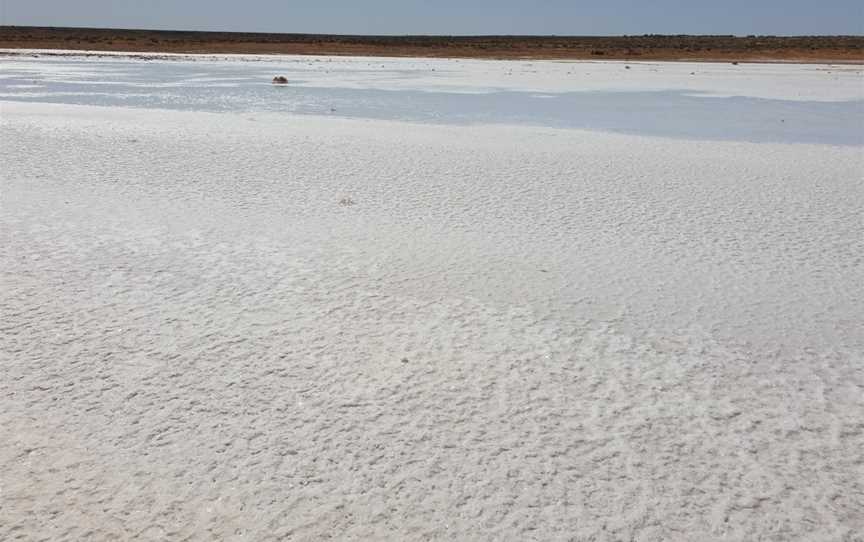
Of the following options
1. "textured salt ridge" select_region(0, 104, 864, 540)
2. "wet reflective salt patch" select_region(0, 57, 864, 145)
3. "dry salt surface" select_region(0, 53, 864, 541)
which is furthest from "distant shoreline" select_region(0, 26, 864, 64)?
"textured salt ridge" select_region(0, 104, 864, 540)

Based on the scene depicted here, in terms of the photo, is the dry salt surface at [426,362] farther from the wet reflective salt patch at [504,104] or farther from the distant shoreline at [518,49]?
the distant shoreline at [518,49]

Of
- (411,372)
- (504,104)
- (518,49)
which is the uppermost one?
(518,49)

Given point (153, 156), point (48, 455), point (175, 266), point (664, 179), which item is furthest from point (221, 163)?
point (48, 455)

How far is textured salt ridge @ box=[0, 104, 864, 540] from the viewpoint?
1.33 metres

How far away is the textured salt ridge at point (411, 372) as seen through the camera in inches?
52.4

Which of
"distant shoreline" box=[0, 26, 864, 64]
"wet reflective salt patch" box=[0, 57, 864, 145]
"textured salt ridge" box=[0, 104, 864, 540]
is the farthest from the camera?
"distant shoreline" box=[0, 26, 864, 64]

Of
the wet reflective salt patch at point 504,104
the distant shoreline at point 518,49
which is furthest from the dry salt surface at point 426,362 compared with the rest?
the distant shoreline at point 518,49

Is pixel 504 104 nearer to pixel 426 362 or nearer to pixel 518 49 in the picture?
pixel 426 362

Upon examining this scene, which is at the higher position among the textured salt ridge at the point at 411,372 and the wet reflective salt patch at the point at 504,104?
the wet reflective salt patch at the point at 504,104

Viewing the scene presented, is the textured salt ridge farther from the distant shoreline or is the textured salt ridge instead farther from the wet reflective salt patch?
the distant shoreline

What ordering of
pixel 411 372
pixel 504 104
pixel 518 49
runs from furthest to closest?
pixel 518 49 → pixel 504 104 → pixel 411 372

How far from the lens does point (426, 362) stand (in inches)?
74.4

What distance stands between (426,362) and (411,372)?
0.07 meters

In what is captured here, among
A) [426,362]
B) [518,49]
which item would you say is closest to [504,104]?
[426,362]
